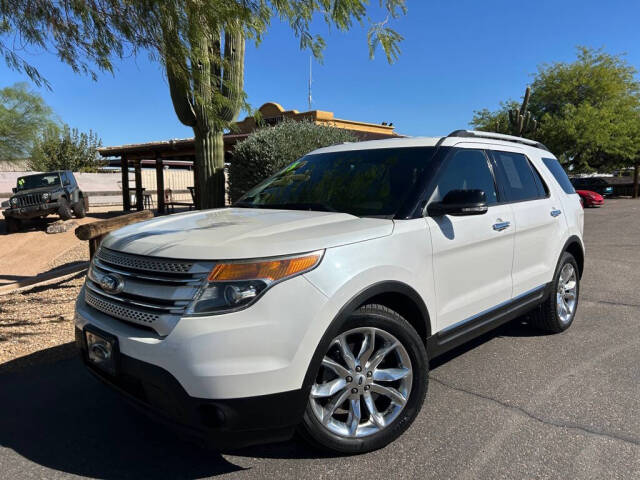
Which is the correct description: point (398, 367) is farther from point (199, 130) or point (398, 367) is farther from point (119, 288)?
point (199, 130)

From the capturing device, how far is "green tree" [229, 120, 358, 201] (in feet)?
29.8

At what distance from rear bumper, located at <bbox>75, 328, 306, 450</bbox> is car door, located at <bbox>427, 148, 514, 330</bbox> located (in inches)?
48.9

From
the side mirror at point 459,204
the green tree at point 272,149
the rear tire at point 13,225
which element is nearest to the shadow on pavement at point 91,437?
the side mirror at point 459,204

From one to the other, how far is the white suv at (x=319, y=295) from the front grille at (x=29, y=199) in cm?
1416

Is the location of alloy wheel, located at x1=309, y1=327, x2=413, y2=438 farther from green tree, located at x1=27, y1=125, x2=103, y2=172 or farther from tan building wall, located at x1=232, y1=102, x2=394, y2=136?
green tree, located at x1=27, y1=125, x2=103, y2=172

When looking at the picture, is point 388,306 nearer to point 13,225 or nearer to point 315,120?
point 315,120

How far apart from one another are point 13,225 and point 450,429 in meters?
16.8

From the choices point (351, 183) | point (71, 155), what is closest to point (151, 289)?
point (351, 183)

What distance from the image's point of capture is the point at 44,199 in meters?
15.2

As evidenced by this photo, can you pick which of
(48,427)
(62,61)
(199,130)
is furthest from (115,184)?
(48,427)

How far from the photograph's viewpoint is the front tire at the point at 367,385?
2.50m

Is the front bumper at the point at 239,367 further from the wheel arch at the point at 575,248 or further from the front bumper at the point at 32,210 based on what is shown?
the front bumper at the point at 32,210

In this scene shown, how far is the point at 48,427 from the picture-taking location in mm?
3055

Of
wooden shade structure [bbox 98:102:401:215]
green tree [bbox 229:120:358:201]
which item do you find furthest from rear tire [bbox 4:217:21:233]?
green tree [bbox 229:120:358:201]
